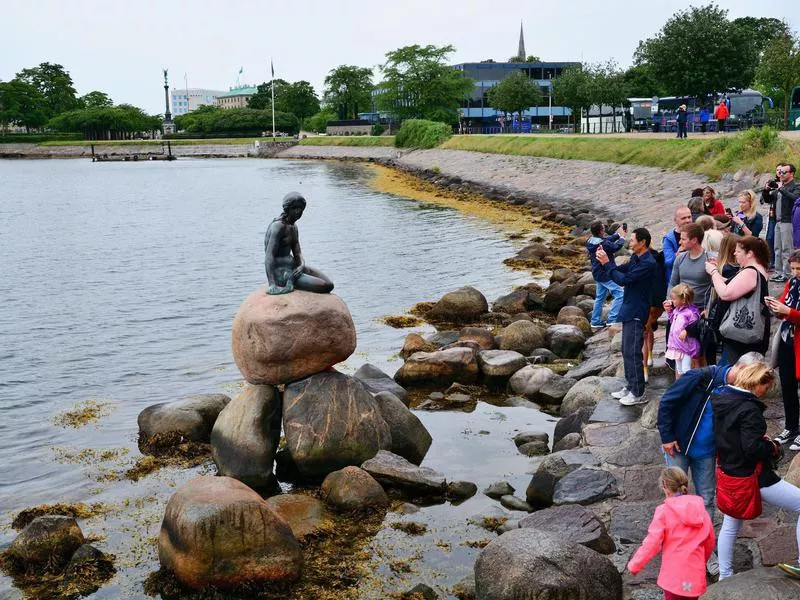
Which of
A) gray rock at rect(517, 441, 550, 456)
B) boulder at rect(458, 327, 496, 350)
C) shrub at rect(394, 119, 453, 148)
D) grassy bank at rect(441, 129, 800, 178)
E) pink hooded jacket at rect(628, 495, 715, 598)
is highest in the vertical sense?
shrub at rect(394, 119, 453, 148)

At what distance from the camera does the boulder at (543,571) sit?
25.1 ft

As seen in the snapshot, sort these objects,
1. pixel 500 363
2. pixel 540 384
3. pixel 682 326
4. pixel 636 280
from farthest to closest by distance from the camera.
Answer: pixel 500 363 → pixel 540 384 → pixel 636 280 → pixel 682 326

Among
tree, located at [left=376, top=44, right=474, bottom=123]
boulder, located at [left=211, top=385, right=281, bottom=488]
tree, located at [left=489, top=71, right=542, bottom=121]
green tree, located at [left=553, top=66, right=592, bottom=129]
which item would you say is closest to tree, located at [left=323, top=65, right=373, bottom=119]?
tree, located at [left=376, top=44, right=474, bottom=123]

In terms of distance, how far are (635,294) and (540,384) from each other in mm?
3837

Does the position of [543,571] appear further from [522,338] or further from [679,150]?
[679,150]

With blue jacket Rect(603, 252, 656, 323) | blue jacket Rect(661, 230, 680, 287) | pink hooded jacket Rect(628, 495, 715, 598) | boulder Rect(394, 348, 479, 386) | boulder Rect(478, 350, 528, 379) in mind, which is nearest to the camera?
pink hooded jacket Rect(628, 495, 715, 598)

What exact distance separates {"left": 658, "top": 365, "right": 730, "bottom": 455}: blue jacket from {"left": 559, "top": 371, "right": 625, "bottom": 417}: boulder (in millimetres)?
4906

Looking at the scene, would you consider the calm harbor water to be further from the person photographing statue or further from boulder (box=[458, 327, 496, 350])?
the person photographing statue

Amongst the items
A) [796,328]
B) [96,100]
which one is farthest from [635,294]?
[96,100]

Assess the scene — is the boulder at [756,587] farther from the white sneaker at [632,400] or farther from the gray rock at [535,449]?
the gray rock at [535,449]

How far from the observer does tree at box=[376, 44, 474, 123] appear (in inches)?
4193

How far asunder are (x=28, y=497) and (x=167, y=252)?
2646cm

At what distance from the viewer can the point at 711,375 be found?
7648mm

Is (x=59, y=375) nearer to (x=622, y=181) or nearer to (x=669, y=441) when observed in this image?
(x=669, y=441)
